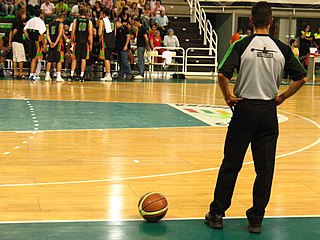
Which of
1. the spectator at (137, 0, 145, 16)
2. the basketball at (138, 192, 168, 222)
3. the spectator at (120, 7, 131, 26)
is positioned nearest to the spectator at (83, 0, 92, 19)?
the spectator at (120, 7, 131, 26)

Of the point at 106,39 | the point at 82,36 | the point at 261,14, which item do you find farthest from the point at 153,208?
Answer: the point at 106,39

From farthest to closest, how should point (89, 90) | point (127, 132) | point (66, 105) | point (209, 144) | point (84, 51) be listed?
point (84, 51)
point (89, 90)
point (66, 105)
point (127, 132)
point (209, 144)

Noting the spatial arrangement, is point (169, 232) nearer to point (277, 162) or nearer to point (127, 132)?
point (277, 162)

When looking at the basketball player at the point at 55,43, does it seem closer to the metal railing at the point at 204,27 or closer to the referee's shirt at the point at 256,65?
the metal railing at the point at 204,27

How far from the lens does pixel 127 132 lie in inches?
391

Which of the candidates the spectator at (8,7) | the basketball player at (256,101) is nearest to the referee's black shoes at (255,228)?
the basketball player at (256,101)

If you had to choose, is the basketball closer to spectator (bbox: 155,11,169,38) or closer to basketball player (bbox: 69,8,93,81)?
basketball player (bbox: 69,8,93,81)

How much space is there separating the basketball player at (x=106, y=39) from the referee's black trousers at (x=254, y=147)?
15492mm

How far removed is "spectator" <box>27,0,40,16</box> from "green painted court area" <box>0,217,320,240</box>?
20.5 m

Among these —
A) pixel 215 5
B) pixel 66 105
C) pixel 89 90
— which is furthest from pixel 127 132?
pixel 215 5

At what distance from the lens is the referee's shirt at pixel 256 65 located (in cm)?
498

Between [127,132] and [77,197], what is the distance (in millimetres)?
4007

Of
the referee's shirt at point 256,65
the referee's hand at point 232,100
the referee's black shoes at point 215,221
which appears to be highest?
the referee's shirt at point 256,65

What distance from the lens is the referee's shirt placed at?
4.98 m
